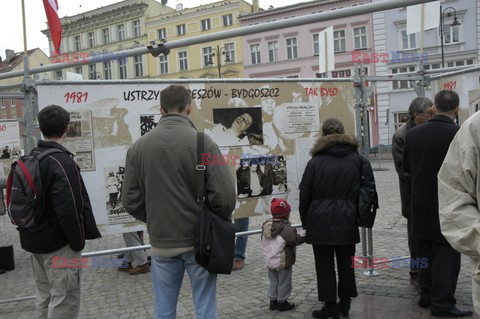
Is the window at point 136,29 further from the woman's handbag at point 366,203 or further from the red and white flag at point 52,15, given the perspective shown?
the woman's handbag at point 366,203

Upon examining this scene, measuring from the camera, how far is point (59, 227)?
335cm

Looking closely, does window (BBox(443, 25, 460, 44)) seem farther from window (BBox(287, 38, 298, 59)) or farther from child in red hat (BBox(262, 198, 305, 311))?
child in red hat (BBox(262, 198, 305, 311))

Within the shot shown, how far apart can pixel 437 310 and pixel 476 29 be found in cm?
3669

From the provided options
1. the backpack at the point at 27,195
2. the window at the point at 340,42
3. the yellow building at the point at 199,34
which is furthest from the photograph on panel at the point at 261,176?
the yellow building at the point at 199,34

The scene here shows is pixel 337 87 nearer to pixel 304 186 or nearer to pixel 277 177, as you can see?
pixel 277 177

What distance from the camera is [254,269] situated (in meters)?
6.19

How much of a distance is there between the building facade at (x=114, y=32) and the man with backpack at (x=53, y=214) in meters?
50.7

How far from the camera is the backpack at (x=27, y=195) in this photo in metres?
3.25

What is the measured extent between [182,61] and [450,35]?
27.5 meters

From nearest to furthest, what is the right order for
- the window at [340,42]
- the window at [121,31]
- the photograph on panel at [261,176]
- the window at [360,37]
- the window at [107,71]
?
1. the photograph on panel at [261,176]
2. the window at [360,37]
3. the window at [340,42]
4. the window at [121,31]
5. the window at [107,71]

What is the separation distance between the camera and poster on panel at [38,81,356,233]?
4566 mm

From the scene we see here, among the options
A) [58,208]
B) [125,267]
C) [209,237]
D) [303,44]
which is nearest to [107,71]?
[303,44]

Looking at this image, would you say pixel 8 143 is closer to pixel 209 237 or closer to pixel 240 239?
pixel 240 239

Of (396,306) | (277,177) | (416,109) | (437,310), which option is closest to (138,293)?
→ (277,177)
